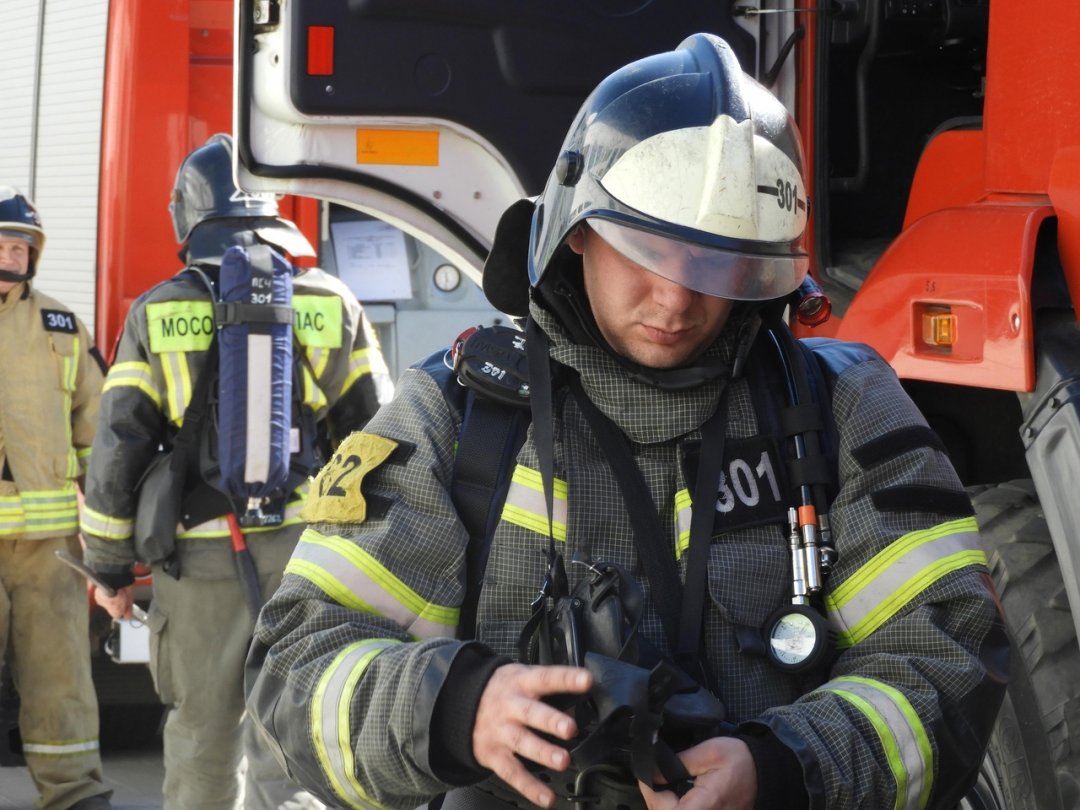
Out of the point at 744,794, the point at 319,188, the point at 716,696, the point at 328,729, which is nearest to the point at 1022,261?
the point at 716,696

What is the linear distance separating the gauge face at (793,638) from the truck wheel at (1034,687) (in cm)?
82

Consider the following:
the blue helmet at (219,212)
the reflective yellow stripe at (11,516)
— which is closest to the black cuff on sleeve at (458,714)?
the blue helmet at (219,212)

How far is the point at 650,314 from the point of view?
6.12 ft

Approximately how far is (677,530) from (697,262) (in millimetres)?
318

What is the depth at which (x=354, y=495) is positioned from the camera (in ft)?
5.99

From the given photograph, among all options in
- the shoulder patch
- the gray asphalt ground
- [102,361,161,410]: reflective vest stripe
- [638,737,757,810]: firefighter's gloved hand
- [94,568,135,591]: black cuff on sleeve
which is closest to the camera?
[638,737,757,810]: firefighter's gloved hand

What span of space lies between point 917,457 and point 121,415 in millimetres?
2849

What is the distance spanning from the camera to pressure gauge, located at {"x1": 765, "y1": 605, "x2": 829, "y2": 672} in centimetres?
175

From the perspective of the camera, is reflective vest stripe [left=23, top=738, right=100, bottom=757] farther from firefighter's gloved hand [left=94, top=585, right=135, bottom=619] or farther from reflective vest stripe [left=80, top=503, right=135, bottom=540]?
reflective vest stripe [left=80, top=503, right=135, bottom=540]

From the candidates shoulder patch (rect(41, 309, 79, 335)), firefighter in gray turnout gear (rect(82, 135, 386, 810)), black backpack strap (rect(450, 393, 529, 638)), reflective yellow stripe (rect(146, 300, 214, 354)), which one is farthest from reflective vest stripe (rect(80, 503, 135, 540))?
black backpack strap (rect(450, 393, 529, 638))

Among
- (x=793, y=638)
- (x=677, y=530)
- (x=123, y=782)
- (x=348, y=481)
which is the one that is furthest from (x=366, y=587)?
(x=123, y=782)

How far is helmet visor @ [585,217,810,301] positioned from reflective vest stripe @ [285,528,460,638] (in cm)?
47

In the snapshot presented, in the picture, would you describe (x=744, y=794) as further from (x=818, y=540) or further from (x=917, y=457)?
(x=917, y=457)

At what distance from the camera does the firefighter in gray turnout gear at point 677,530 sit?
1.68m
